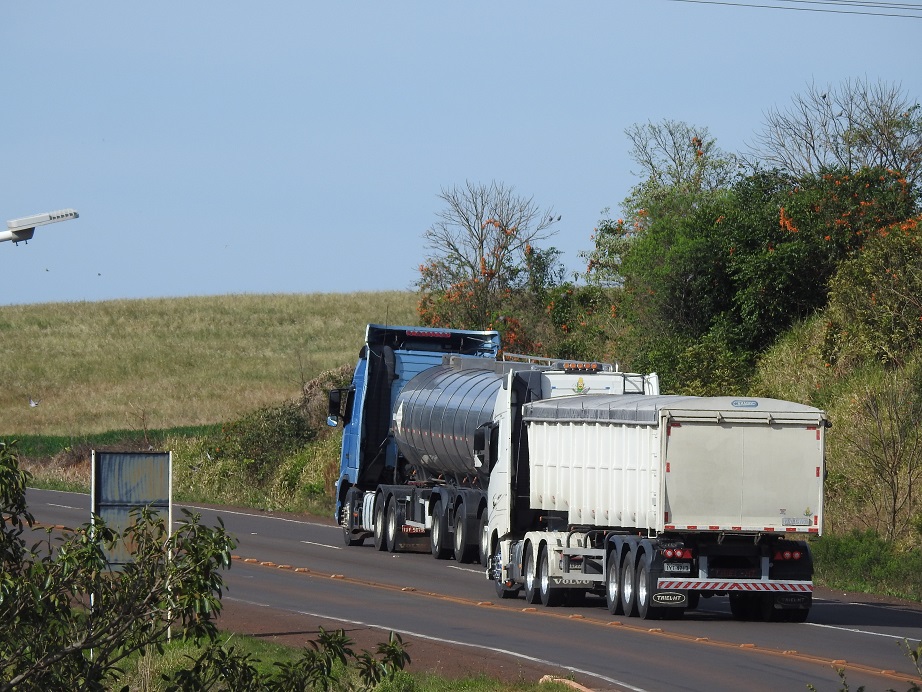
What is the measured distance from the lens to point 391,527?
1211 inches

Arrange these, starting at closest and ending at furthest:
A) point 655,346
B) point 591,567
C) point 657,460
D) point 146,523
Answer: point 146,523 < point 657,460 < point 591,567 < point 655,346

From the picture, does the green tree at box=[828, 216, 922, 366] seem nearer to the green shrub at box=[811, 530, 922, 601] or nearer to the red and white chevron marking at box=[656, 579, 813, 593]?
the green shrub at box=[811, 530, 922, 601]

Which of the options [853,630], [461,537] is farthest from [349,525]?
[853,630]

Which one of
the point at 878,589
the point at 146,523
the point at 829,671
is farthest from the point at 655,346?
the point at 146,523

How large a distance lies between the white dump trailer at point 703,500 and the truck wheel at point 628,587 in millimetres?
19

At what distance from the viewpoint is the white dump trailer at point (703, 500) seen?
19.0 metres

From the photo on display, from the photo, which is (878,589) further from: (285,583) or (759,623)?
(285,583)

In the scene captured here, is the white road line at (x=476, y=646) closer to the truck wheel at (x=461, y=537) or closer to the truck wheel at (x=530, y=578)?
the truck wheel at (x=530, y=578)

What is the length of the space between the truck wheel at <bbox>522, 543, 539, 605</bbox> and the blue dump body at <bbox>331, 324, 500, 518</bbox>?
9.89m

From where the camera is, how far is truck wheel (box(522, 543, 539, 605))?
21.7m

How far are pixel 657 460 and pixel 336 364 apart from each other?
68.9 metres

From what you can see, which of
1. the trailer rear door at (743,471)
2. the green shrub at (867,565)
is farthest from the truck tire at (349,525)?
the trailer rear door at (743,471)

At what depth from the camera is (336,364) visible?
87250 mm

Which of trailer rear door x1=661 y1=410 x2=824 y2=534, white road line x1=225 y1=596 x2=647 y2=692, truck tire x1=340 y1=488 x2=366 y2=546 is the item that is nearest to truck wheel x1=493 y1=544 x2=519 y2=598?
white road line x1=225 y1=596 x2=647 y2=692
